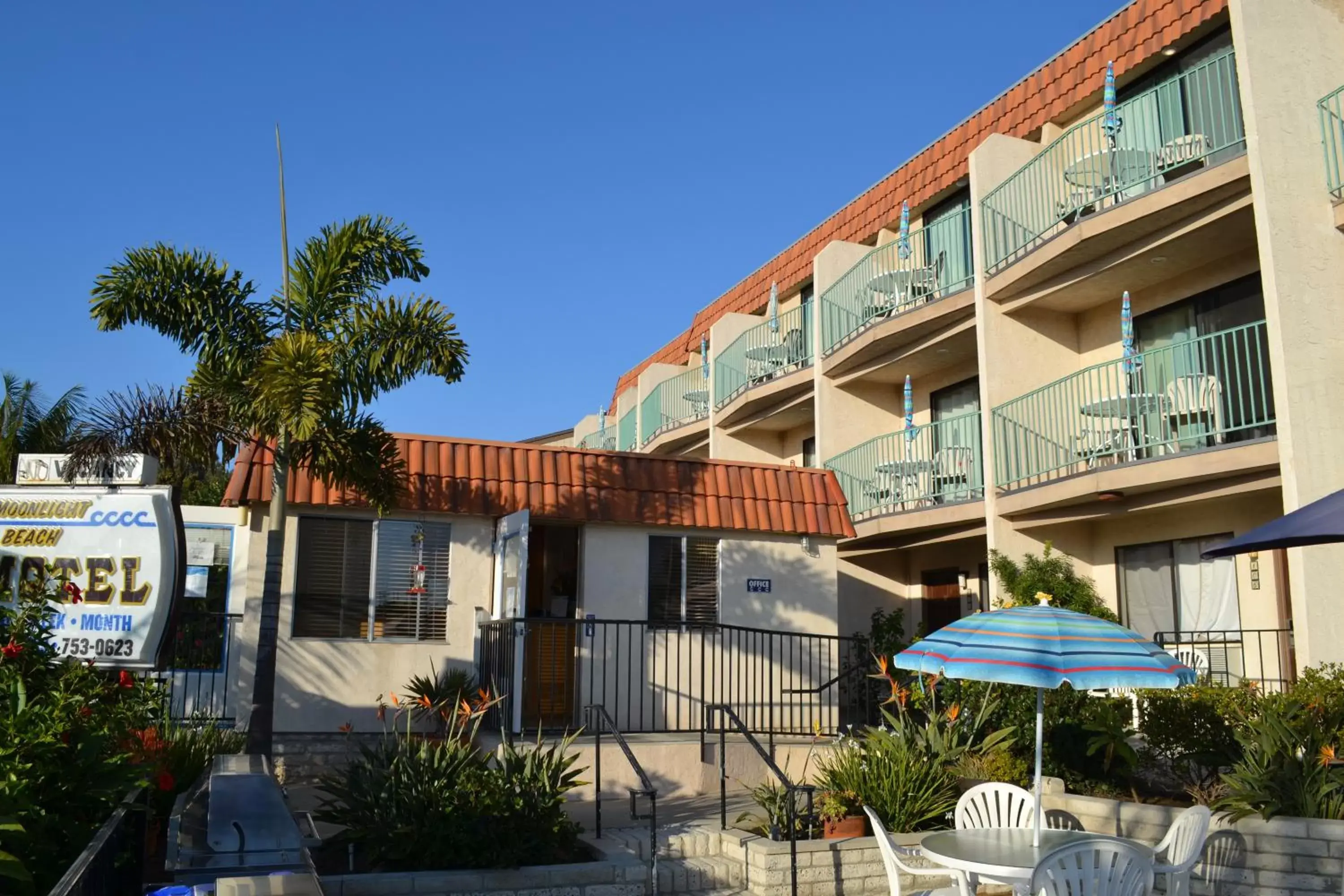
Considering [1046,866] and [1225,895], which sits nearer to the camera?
[1046,866]

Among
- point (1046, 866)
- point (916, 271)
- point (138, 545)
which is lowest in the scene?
point (1046, 866)

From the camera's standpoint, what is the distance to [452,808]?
8.23 meters

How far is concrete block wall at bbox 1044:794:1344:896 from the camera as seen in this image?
25.5 ft

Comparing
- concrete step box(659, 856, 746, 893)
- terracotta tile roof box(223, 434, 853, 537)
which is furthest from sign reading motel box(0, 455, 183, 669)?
concrete step box(659, 856, 746, 893)

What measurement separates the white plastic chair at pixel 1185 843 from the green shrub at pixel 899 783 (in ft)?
8.46

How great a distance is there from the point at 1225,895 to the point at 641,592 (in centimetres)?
725

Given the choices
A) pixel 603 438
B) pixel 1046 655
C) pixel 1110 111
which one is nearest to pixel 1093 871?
pixel 1046 655

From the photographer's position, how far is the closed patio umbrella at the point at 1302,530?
24.2 ft

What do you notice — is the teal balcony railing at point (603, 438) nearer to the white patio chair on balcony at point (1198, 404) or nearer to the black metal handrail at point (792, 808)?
the white patio chair on balcony at point (1198, 404)

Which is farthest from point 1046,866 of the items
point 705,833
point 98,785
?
point 98,785

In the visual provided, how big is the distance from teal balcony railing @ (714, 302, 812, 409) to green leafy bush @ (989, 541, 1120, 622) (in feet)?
24.2

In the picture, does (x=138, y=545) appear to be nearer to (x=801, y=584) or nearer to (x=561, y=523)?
(x=561, y=523)

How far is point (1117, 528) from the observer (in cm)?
1606

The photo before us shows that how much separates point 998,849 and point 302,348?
24.5 ft
